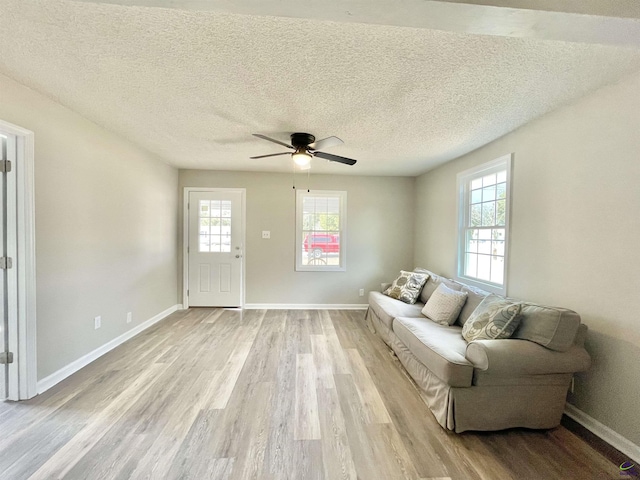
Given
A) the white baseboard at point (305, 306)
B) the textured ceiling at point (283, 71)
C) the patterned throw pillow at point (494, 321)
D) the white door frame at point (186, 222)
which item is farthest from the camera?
the white baseboard at point (305, 306)

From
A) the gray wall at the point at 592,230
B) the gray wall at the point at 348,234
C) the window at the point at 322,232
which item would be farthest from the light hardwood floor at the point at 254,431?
the window at the point at 322,232

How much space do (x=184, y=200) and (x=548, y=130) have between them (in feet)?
15.6

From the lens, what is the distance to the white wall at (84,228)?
2090 millimetres

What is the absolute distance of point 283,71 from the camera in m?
1.68

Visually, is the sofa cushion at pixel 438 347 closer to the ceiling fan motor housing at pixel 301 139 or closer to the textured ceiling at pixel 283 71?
the textured ceiling at pixel 283 71

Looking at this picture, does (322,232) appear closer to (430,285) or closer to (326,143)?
(430,285)

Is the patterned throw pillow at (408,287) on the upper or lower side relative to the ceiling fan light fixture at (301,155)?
lower

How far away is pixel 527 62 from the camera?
1561mm

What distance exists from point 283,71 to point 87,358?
10.3ft

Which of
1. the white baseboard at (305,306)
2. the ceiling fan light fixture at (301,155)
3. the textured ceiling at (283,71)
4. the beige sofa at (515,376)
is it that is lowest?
the white baseboard at (305,306)

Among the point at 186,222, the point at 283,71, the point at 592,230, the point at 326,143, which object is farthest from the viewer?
the point at 186,222

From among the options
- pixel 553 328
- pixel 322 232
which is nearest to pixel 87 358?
pixel 322 232

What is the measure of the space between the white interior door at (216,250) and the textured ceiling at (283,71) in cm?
186

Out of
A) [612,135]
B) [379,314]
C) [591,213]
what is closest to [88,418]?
[379,314]
